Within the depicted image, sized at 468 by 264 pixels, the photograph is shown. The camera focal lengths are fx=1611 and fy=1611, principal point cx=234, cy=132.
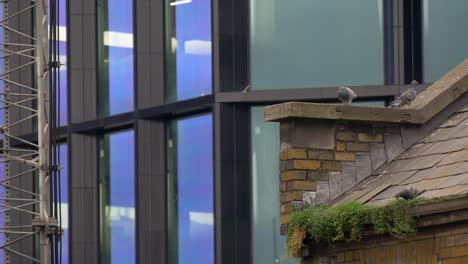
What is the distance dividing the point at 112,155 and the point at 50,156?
2.23m

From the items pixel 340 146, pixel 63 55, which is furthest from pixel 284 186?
pixel 63 55

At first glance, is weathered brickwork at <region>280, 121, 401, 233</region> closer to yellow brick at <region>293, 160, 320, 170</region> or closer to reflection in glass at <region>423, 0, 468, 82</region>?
yellow brick at <region>293, 160, 320, 170</region>

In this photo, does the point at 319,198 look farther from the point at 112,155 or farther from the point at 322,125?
the point at 112,155

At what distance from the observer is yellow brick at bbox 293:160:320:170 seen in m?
13.4

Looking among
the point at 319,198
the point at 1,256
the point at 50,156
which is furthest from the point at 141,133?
the point at 319,198

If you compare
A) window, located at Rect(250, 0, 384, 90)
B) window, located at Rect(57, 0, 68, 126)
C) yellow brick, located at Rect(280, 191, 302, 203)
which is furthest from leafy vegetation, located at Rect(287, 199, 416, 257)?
window, located at Rect(57, 0, 68, 126)

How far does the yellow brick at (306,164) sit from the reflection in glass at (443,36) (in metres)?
16.4

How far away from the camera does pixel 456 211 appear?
11734 millimetres

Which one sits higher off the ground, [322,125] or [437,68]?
[437,68]

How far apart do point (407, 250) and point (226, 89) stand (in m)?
18.2

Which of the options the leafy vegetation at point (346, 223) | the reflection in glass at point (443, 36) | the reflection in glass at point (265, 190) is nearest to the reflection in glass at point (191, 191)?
the reflection in glass at point (265, 190)

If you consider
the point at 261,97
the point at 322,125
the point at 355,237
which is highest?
the point at 261,97

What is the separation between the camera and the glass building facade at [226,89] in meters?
29.9

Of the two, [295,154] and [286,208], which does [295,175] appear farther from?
[286,208]
